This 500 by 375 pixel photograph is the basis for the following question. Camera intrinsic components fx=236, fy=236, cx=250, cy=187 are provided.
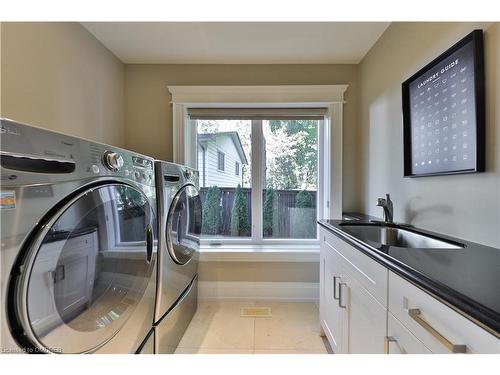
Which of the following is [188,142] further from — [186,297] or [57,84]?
[186,297]

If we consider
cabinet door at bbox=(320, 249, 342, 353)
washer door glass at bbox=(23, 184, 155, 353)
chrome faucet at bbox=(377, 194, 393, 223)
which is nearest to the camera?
washer door glass at bbox=(23, 184, 155, 353)

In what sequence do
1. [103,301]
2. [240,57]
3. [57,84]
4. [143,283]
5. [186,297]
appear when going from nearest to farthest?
[103,301]
[143,283]
[57,84]
[186,297]
[240,57]

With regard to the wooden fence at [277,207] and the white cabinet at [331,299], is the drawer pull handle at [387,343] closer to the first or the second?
the white cabinet at [331,299]

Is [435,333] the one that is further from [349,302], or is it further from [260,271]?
[260,271]

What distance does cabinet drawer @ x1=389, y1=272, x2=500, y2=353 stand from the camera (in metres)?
0.53

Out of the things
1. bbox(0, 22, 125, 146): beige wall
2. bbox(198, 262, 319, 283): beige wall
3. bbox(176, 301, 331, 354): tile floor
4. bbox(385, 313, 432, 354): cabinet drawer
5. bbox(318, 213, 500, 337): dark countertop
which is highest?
bbox(0, 22, 125, 146): beige wall

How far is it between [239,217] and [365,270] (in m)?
1.63

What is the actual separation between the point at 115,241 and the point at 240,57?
6.51ft

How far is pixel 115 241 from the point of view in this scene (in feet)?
3.14

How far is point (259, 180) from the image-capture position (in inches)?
99.0

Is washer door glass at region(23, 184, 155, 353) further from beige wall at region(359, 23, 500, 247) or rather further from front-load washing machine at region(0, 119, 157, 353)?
beige wall at region(359, 23, 500, 247)

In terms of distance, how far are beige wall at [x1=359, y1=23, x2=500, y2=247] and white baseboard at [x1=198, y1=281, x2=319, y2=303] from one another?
1.01 metres

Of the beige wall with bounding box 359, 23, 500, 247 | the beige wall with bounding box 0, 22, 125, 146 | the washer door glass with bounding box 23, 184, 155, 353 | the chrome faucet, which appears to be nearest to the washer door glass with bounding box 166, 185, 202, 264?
the washer door glass with bounding box 23, 184, 155, 353
